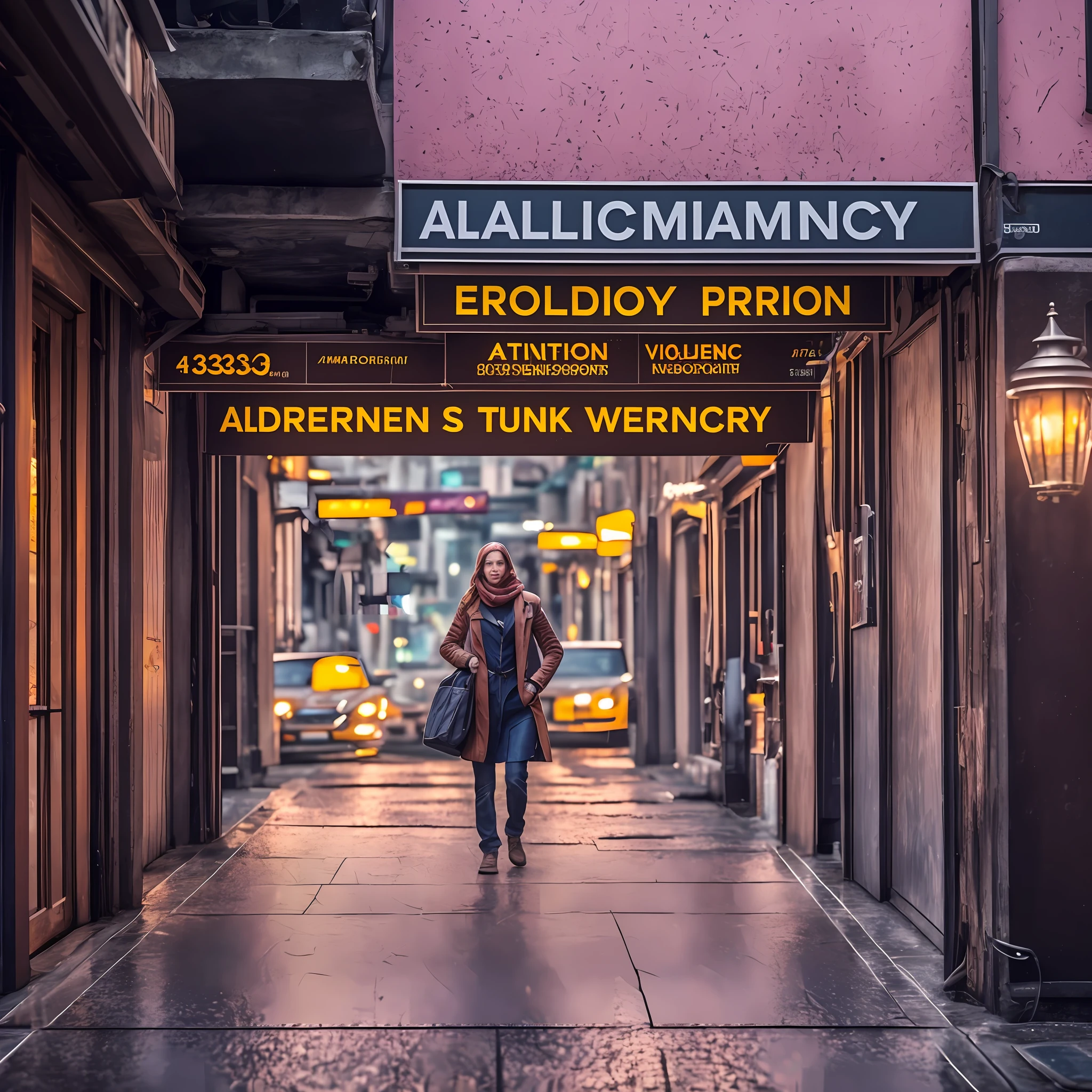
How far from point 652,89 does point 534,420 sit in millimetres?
2676

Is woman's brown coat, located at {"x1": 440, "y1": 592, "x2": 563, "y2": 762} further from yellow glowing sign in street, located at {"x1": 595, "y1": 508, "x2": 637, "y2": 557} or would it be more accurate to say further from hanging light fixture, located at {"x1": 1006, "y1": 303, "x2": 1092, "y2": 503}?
yellow glowing sign in street, located at {"x1": 595, "y1": 508, "x2": 637, "y2": 557}

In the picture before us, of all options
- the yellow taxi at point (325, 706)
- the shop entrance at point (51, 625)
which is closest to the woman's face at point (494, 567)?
the shop entrance at point (51, 625)

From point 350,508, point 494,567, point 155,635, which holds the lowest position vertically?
point 155,635

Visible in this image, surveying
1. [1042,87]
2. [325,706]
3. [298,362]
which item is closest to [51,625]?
[298,362]

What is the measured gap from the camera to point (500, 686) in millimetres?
8961

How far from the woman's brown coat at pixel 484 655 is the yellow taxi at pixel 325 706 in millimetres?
8398

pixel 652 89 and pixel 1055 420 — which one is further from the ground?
pixel 652 89

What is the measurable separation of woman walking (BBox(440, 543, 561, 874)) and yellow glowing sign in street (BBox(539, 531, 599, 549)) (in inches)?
568

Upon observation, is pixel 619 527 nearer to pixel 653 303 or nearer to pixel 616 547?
pixel 616 547

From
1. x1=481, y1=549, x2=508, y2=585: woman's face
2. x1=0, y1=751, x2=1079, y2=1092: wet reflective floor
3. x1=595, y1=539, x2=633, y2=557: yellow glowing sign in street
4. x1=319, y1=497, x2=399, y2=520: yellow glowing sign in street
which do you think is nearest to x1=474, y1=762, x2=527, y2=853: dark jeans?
x1=0, y1=751, x2=1079, y2=1092: wet reflective floor

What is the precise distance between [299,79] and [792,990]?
4.41 metres

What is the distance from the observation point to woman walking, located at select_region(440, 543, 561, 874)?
29.0 feet

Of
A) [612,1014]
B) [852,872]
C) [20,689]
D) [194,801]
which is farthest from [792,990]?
[194,801]

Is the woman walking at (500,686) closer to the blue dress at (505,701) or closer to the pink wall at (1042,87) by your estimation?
the blue dress at (505,701)
